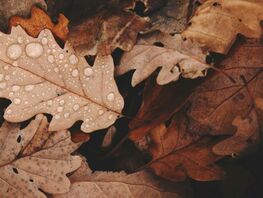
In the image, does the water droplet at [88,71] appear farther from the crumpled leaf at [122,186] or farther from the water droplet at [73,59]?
the crumpled leaf at [122,186]

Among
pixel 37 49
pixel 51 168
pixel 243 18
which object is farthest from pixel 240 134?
pixel 37 49

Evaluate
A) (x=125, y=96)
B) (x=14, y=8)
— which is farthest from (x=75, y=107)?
(x=14, y=8)

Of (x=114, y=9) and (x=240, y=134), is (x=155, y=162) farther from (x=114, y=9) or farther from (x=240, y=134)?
(x=114, y=9)

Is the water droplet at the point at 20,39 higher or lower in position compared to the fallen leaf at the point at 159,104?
higher

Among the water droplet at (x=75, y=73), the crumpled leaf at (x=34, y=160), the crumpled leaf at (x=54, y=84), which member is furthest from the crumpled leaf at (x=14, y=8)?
the crumpled leaf at (x=34, y=160)

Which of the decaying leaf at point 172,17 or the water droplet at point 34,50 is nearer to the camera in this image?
the water droplet at point 34,50

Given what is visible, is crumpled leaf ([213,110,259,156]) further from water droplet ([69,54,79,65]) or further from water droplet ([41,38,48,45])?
water droplet ([41,38,48,45])

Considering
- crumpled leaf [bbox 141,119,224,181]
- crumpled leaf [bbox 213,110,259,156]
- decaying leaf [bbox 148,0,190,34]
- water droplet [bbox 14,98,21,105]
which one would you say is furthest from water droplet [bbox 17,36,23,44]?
crumpled leaf [bbox 213,110,259,156]
